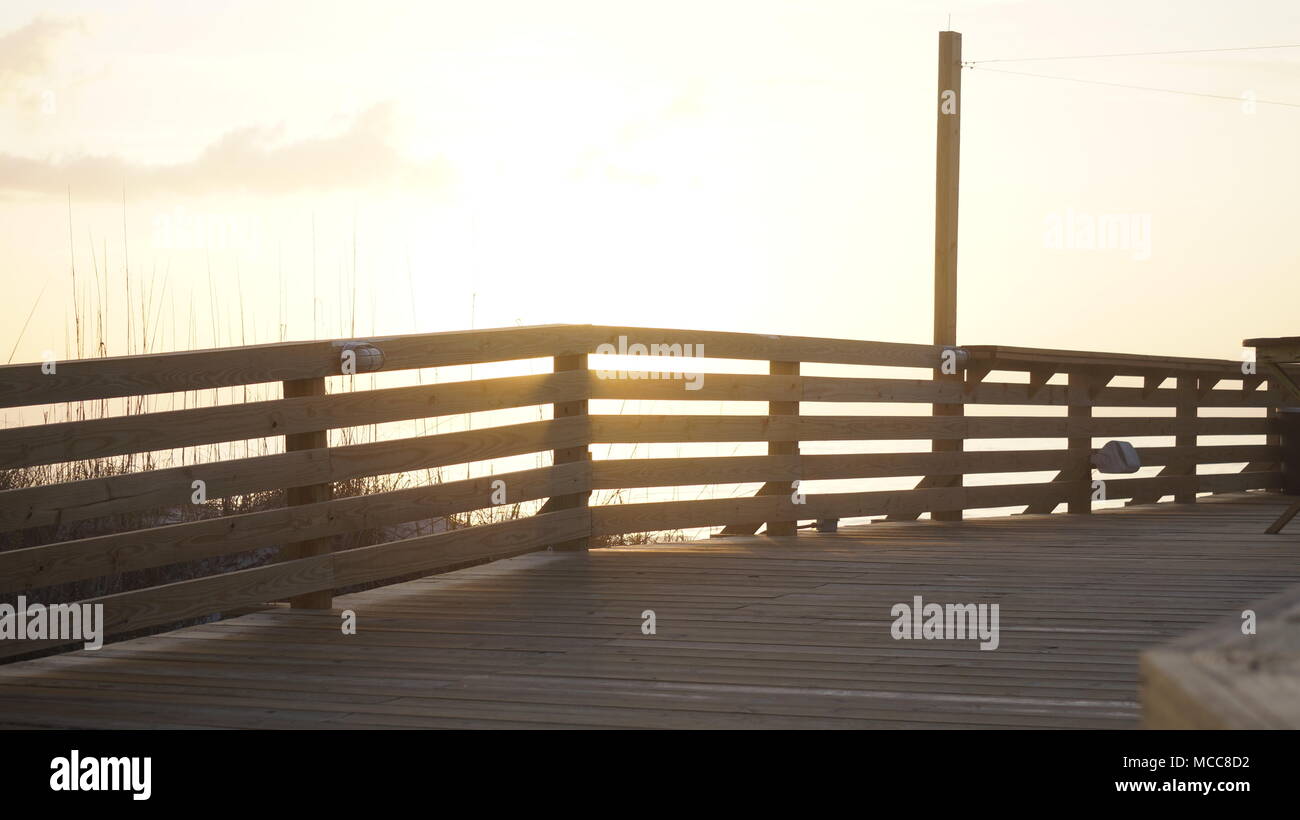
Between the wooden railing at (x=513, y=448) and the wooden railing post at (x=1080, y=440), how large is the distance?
16 mm

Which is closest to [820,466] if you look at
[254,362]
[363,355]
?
[363,355]

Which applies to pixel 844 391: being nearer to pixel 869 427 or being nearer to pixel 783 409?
pixel 869 427

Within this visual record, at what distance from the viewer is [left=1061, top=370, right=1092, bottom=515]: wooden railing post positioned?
903cm

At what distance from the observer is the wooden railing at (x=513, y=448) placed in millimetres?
4250

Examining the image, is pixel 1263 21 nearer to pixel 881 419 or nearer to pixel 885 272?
pixel 885 272

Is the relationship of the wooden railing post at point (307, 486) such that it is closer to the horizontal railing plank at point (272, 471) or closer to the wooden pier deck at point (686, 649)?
the horizontal railing plank at point (272, 471)

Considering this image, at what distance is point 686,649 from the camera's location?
429 cm

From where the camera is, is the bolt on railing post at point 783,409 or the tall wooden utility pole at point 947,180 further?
the tall wooden utility pole at point 947,180

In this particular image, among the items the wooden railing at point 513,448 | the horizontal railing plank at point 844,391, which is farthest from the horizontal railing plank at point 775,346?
the horizontal railing plank at point 844,391

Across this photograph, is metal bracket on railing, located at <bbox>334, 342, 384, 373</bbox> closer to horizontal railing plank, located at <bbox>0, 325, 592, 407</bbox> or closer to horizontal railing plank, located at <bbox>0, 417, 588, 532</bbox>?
horizontal railing plank, located at <bbox>0, 325, 592, 407</bbox>

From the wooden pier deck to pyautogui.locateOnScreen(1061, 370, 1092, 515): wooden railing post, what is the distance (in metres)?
2.10

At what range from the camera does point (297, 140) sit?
26.4 ft
